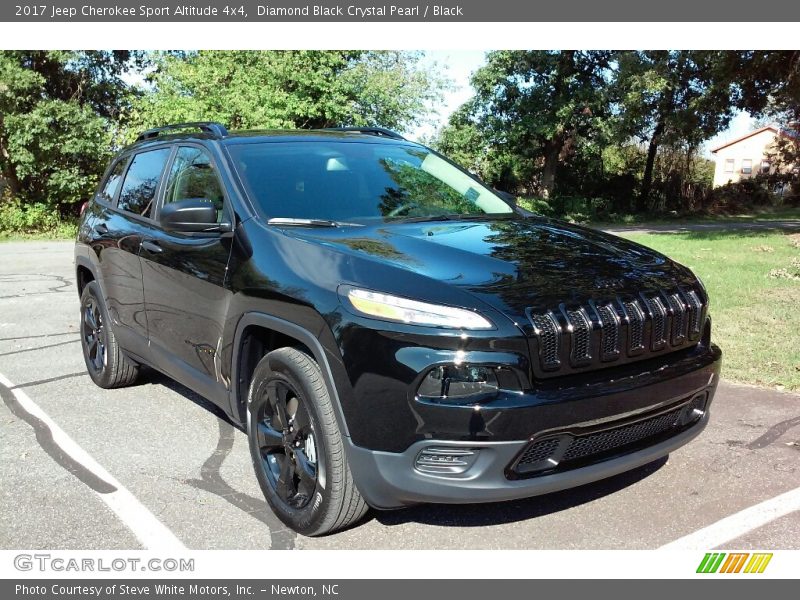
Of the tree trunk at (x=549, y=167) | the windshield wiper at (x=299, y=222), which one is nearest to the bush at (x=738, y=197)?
the tree trunk at (x=549, y=167)

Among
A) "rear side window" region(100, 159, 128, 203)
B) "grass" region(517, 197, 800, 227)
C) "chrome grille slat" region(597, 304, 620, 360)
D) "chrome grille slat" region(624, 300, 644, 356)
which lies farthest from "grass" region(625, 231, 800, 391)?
"grass" region(517, 197, 800, 227)

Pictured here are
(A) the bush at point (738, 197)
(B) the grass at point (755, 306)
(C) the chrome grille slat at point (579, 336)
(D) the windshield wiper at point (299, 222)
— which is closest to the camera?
(C) the chrome grille slat at point (579, 336)

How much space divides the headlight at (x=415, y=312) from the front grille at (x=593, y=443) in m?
0.51

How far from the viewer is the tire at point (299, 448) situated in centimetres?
294

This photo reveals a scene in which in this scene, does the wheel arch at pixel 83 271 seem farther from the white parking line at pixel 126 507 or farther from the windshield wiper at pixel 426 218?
the windshield wiper at pixel 426 218

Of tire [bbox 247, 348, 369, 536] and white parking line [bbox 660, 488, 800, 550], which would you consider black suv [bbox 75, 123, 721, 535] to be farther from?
white parking line [bbox 660, 488, 800, 550]

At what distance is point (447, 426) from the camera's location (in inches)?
103

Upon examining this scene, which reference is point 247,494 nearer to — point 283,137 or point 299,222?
point 299,222

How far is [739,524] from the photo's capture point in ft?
10.8

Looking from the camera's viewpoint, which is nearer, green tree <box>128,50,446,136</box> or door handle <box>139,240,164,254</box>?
door handle <box>139,240,164,254</box>

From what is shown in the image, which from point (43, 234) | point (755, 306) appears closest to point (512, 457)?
point (755, 306)

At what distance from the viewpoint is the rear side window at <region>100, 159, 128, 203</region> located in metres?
5.45

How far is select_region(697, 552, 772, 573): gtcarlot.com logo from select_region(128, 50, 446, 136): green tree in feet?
57.4

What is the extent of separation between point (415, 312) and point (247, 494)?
1602mm
